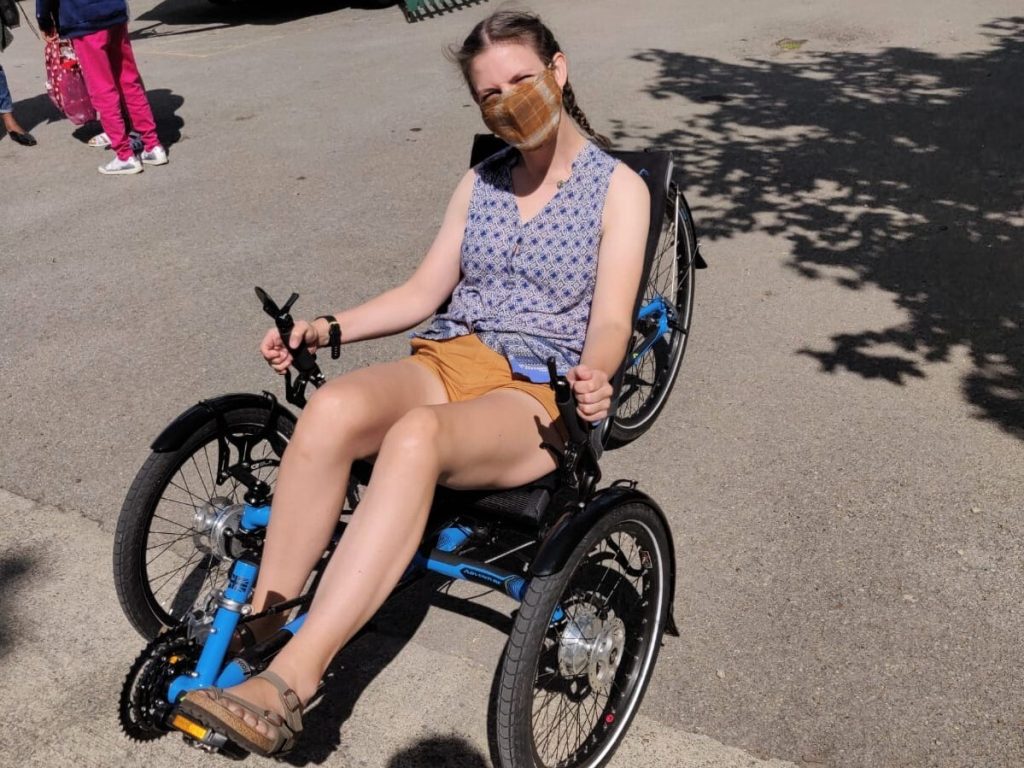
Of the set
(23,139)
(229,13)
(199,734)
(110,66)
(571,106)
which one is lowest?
(229,13)

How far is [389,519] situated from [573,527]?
1.44ft

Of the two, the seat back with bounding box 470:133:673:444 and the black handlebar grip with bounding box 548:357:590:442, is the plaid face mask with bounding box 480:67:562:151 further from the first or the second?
the black handlebar grip with bounding box 548:357:590:442

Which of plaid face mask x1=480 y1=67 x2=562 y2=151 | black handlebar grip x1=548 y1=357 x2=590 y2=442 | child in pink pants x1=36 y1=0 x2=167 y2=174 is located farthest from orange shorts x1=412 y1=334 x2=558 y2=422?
child in pink pants x1=36 y1=0 x2=167 y2=174

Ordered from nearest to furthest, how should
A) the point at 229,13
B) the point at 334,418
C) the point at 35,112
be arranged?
the point at 334,418 → the point at 35,112 → the point at 229,13

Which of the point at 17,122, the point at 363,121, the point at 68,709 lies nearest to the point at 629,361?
the point at 68,709

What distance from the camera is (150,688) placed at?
2.44m

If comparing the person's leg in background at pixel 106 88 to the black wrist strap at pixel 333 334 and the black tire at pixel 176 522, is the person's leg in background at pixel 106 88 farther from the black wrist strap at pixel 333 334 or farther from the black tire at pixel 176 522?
the black wrist strap at pixel 333 334

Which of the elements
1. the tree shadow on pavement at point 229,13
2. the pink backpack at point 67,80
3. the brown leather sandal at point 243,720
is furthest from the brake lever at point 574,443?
the tree shadow on pavement at point 229,13

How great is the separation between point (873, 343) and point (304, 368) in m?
2.79

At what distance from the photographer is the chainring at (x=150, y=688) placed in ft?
7.95

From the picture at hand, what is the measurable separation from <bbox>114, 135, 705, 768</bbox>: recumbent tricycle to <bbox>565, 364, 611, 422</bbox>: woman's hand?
46 millimetres

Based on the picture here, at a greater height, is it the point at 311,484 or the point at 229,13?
the point at 311,484

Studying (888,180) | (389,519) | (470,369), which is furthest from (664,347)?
(888,180)

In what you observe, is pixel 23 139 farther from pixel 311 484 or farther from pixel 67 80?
pixel 311 484
